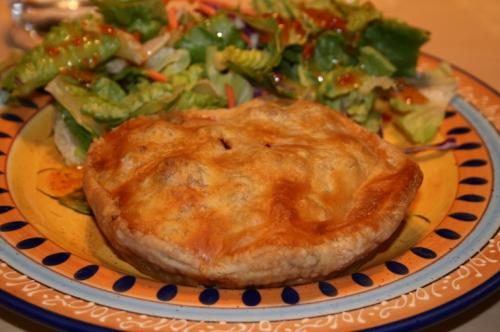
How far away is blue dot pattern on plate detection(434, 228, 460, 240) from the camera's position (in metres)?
2.46

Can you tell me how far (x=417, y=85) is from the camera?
3.87 metres

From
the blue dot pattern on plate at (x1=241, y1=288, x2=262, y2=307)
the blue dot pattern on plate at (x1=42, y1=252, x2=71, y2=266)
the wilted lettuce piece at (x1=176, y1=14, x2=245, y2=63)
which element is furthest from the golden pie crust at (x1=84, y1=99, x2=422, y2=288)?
the wilted lettuce piece at (x1=176, y1=14, x2=245, y2=63)

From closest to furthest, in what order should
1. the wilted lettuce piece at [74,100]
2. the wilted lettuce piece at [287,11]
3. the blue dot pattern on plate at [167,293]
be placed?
the blue dot pattern on plate at [167,293], the wilted lettuce piece at [74,100], the wilted lettuce piece at [287,11]

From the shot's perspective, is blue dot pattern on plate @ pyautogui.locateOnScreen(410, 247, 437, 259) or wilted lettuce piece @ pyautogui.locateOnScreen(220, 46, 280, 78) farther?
wilted lettuce piece @ pyautogui.locateOnScreen(220, 46, 280, 78)

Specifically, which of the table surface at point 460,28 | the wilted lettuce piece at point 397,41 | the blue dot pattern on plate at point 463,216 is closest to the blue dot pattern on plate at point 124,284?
the blue dot pattern on plate at point 463,216

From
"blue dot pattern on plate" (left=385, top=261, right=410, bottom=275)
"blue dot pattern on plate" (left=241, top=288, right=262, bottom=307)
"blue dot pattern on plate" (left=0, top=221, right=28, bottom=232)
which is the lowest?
"blue dot pattern on plate" (left=0, top=221, right=28, bottom=232)

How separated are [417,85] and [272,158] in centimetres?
168

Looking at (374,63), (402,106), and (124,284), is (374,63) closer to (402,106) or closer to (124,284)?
(402,106)

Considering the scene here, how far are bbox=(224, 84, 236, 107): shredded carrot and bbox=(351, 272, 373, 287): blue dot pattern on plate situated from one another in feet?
4.78

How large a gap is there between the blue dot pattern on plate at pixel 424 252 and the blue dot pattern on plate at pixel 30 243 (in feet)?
4.17

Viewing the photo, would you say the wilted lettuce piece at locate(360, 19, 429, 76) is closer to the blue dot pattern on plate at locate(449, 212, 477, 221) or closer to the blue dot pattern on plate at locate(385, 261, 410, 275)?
the blue dot pattern on plate at locate(449, 212, 477, 221)

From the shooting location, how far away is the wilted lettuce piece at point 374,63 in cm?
369

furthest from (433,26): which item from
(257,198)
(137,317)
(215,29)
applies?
(137,317)

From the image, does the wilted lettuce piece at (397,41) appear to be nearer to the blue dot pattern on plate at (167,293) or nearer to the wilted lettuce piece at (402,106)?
the wilted lettuce piece at (402,106)
